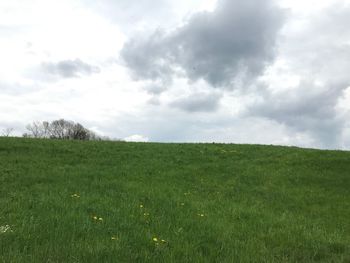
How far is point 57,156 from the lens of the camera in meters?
25.0

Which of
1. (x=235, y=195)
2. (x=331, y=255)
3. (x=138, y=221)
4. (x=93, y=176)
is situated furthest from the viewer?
(x=93, y=176)

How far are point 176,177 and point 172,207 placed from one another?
696 centimetres

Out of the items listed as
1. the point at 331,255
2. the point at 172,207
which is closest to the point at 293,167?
the point at 172,207

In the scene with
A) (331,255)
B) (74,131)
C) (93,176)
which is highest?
(74,131)

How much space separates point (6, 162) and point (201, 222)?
44.0 feet

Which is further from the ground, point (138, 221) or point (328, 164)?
point (328, 164)

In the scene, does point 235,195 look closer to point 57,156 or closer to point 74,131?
point 57,156

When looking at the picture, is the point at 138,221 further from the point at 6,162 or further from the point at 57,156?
the point at 57,156

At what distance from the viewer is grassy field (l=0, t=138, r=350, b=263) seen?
9148mm

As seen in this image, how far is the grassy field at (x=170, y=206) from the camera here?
915cm

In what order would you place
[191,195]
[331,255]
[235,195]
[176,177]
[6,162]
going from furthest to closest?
[6,162], [176,177], [235,195], [191,195], [331,255]

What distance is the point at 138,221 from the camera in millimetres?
11234

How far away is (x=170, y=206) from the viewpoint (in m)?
13.4

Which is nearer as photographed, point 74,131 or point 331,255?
point 331,255
